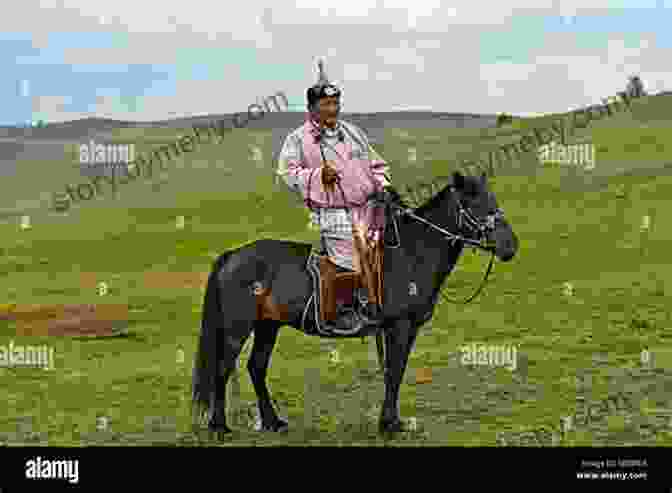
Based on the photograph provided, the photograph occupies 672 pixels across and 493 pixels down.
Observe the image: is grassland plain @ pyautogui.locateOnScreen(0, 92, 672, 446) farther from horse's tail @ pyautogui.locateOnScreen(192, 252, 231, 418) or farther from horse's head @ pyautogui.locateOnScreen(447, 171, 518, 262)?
horse's head @ pyautogui.locateOnScreen(447, 171, 518, 262)

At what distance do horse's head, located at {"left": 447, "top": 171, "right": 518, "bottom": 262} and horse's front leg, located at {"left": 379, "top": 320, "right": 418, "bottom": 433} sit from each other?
54.9 inches

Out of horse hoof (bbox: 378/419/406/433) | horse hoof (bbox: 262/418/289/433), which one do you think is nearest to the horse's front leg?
horse hoof (bbox: 378/419/406/433)

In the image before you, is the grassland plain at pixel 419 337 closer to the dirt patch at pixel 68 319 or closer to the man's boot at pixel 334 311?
the dirt patch at pixel 68 319

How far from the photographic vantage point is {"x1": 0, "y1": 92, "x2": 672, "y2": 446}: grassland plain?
46.9 feet

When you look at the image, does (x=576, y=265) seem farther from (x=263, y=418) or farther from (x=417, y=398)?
(x=263, y=418)

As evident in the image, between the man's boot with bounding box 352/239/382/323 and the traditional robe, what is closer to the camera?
the traditional robe

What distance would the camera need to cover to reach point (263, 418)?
13250mm

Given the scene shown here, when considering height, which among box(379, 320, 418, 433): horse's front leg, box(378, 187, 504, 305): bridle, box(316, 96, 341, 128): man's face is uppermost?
box(316, 96, 341, 128): man's face

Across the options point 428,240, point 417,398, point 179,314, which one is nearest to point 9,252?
point 179,314

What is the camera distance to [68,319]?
83.1ft

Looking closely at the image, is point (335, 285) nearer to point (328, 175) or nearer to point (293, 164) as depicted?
point (328, 175)

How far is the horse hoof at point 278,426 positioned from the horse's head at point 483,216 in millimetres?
3432

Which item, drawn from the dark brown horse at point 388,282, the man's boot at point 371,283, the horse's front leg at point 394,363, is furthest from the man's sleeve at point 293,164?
the horse's front leg at point 394,363
